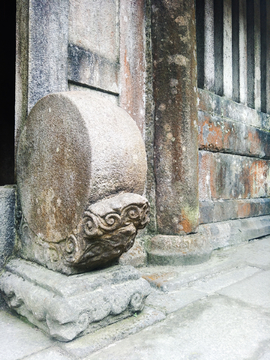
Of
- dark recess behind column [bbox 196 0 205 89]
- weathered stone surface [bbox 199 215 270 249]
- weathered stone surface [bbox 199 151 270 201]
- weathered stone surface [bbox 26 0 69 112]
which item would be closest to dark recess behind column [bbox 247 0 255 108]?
weathered stone surface [bbox 199 151 270 201]

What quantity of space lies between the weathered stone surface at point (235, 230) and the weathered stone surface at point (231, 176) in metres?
0.27

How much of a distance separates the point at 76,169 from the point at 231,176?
223cm

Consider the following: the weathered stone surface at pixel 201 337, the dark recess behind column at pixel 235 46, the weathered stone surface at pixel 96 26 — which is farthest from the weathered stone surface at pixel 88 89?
the dark recess behind column at pixel 235 46

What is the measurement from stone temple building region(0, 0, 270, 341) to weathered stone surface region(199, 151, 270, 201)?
0.06 ft

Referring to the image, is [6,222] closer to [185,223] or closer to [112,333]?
[112,333]

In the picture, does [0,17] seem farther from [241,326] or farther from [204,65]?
[241,326]

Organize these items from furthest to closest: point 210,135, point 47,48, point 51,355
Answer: point 210,135, point 47,48, point 51,355

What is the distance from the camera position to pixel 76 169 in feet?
4.69

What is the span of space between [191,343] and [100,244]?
0.56 meters

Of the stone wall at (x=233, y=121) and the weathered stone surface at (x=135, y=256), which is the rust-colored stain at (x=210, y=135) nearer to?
the stone wall at (x=233, y=121)

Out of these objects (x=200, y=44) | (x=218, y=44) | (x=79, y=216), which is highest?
(x=218, y=44)

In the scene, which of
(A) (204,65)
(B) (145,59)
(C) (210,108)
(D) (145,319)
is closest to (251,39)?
(A) (204,65)

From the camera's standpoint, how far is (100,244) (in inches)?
56.5

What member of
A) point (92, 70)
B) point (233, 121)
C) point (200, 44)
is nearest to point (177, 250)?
point (92, 70)
